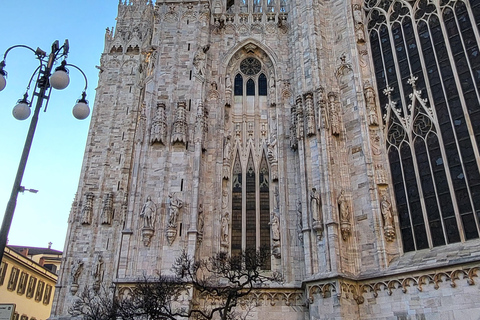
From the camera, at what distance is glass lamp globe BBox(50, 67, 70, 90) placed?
929cm

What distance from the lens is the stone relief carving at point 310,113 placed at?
1914 cm

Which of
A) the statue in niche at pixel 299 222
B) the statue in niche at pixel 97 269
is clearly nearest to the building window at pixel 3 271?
the statue in niche at pixel 97 269

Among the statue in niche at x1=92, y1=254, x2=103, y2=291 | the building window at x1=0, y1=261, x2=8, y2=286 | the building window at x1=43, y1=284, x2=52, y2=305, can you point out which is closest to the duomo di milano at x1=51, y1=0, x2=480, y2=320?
the statue in niche at x1=92, y1=254, x2=103, y2=291

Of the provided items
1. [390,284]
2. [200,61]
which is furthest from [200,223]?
[200,61]

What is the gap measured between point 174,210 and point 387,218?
8648 mm

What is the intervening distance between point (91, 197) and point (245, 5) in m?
14.2

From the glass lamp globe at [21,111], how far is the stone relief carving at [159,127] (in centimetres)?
1070

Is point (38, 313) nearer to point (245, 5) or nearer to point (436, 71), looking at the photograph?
point (245, 5)

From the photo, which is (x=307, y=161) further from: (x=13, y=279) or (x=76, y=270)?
(x=13, y=279)

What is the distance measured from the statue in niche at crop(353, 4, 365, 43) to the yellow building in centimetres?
2790

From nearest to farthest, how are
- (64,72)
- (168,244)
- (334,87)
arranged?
(64,72), (168,244), (334,87)

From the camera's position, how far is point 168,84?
72.1 feet

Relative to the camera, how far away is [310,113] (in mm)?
19516

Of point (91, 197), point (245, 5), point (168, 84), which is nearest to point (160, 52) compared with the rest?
point (168, 84)
